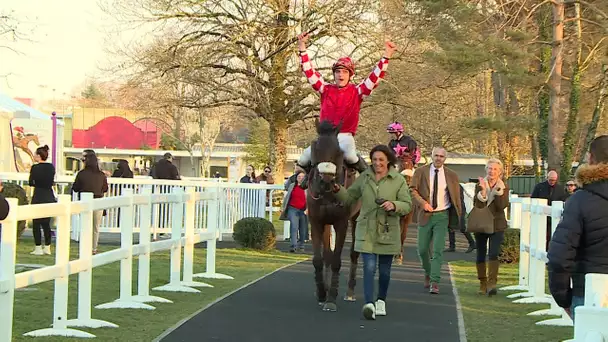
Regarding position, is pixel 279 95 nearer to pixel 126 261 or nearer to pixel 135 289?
pixel 135 289

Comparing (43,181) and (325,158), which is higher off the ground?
(325,158)

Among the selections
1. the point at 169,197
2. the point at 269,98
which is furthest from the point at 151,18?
the point at 169,197

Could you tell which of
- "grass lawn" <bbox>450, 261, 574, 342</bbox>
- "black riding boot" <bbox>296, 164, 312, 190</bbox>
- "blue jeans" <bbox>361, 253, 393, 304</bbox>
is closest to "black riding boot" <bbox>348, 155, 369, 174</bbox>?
"black riding boot" <bbox>296, 164, 312, 190</bbox>

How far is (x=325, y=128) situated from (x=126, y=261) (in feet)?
8.74

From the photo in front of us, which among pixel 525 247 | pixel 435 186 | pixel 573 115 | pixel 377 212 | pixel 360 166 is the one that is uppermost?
pixel 573 115

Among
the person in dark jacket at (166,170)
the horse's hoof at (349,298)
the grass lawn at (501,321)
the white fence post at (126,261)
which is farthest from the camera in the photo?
the person in dark jacket at (166,170)

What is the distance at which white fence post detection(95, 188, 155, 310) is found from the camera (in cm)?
1078

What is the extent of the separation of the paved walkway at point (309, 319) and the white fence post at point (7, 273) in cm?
159

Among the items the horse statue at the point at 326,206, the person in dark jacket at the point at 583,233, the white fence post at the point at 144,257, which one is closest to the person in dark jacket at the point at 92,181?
the white fence post at the point at 144,257

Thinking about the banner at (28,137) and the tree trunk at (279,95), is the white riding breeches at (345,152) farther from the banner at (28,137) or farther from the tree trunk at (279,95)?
the tree trunk at (279,95)

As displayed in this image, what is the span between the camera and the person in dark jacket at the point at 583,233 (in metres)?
5.86

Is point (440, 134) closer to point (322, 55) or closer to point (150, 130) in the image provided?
point (322, 55)

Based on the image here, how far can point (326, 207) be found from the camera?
10.9 m

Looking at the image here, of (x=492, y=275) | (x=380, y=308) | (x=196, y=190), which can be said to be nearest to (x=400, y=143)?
(x=492, y=275)
